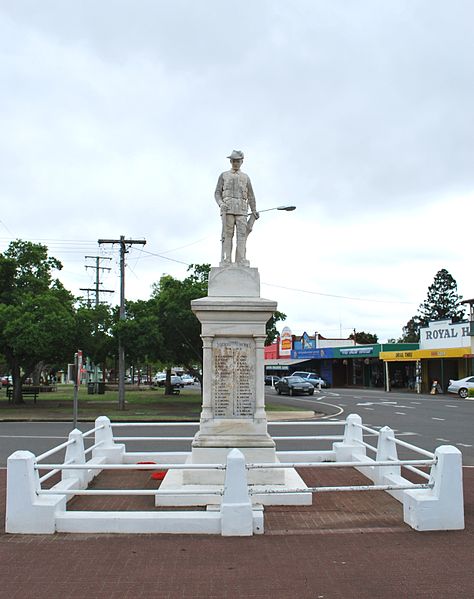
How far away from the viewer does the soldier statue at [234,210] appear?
9.69 m

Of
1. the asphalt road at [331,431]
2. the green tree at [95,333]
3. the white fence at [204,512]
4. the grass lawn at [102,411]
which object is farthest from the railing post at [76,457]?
the green tree at [95,333]

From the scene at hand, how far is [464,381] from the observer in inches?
1623

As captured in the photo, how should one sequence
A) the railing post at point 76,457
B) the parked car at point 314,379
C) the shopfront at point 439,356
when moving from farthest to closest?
the parked car at point 314,379 → the shopfront at point 439,356 → the railing post at point 76,457

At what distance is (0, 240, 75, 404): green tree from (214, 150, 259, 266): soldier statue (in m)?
19.1

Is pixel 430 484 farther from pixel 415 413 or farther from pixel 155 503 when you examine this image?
pixel 415 413

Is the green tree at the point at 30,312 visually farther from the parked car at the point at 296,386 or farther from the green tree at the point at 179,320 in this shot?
the parked car at the point at 296,386

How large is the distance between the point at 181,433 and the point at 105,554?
1288 centimetres

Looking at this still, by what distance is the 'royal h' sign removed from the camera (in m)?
45.1

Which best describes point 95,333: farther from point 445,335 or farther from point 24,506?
point 445,335

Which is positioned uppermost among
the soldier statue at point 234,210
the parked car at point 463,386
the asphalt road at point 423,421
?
the soldier statue at point 234,210

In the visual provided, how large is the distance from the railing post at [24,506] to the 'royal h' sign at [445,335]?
42.2 metres

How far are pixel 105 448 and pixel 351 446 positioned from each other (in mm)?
4433

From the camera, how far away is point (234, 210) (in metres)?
9.67

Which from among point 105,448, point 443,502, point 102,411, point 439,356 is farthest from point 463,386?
point 443,502
